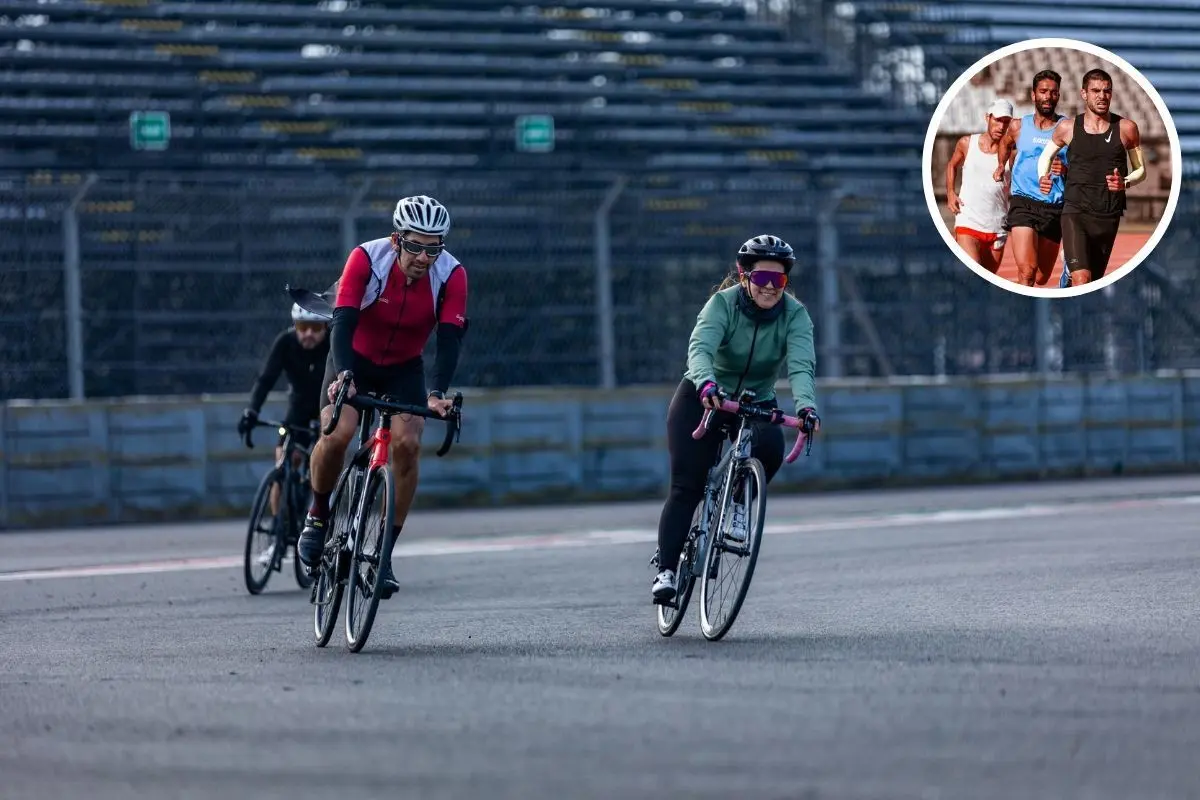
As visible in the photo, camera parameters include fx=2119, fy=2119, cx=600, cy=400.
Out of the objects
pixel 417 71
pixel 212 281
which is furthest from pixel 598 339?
pixel 417 71

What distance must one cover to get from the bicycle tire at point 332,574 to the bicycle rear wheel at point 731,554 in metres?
1.51

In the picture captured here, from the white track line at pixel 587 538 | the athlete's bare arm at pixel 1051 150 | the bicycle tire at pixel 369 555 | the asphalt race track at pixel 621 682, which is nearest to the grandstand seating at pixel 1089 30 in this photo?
the white track line at pixel 587 538

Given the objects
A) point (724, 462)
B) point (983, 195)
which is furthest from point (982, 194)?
point (724, 462)

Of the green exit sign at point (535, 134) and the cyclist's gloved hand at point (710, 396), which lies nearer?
the cyclist's gloved hand at point (710, 396)

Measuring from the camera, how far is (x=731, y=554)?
8.66 meters

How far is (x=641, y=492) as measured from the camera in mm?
19438

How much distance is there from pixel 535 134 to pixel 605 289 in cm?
621

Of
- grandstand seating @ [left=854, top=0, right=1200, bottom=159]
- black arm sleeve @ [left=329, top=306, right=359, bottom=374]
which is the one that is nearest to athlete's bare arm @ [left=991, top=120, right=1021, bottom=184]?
black arm sleeve @ [left=329, top=306, right=359, bottom=374]

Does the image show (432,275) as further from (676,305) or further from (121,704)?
(676,305)

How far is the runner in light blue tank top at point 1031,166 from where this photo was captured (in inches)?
348

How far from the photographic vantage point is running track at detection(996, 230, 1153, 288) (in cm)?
926

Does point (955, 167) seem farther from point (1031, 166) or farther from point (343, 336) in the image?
point (343, 336)

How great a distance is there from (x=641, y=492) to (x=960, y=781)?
14.1m

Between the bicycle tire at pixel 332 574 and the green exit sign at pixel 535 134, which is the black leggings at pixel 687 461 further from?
the green exit sign at pixel 535 134
